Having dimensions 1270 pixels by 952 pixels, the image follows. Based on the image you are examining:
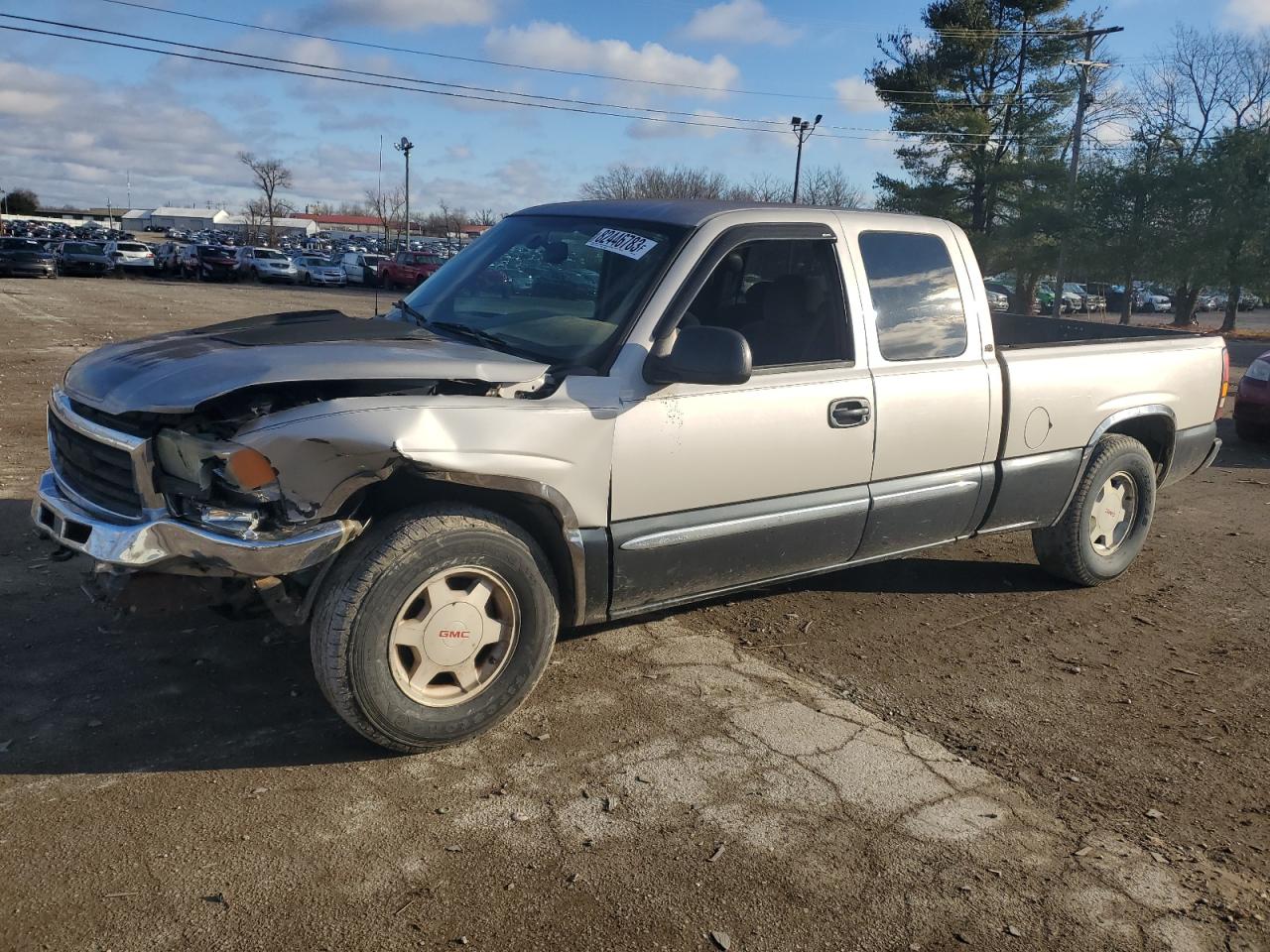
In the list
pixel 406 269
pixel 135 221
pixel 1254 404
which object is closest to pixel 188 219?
pixel 135 221

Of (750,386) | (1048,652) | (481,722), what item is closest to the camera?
(481,722)

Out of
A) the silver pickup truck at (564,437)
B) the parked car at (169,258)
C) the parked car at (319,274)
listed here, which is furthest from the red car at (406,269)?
the silver pickup truck at (564,437)

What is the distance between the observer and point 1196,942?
2797mm

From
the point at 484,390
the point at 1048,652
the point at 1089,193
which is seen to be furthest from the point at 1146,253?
the point at 484,390

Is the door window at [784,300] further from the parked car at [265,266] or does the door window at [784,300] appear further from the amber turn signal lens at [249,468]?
the parked car at [265,266]

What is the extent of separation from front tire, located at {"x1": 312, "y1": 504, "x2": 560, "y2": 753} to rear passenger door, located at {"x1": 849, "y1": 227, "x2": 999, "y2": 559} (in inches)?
68.9

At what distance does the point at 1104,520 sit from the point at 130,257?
45.0 metres

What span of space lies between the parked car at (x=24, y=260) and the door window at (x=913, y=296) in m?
37.4

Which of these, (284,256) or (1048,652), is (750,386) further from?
(284,256)

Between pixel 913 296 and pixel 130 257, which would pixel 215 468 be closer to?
pixel 913 296

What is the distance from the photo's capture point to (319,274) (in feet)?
141

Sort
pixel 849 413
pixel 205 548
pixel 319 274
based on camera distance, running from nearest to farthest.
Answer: pixel 205 548, pixel 849 413, pixel 319 274

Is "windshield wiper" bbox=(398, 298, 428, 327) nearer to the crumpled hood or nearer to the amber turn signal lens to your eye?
the crumpled hood

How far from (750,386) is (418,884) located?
87.3 inches
